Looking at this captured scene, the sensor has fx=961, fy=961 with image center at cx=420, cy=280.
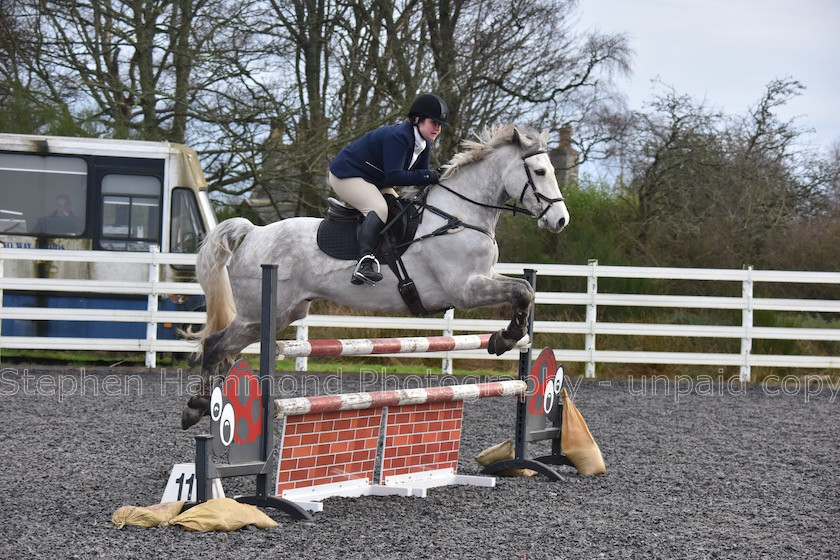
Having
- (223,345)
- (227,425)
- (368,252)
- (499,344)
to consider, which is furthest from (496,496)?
(223,345)

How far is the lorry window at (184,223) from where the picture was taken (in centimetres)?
1193

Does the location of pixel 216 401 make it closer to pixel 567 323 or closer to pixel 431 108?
pixel 431 108

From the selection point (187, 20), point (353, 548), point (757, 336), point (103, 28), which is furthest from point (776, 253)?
point (353, 548)

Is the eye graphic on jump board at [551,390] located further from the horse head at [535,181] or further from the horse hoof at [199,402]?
the horse hoof at [199,402]

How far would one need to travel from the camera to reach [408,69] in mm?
14383

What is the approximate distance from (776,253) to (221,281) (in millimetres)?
9568

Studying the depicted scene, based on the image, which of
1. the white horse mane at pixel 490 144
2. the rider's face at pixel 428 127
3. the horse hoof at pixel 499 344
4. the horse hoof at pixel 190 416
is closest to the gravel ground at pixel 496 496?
the horse hoof at pixel 190 416

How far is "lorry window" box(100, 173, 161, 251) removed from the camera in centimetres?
1191

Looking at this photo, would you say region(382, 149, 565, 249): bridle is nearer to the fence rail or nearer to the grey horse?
the grey horse

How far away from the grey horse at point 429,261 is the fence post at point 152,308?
17.7ft

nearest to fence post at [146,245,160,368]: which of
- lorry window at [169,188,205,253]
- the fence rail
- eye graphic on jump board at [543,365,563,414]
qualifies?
the fence rail

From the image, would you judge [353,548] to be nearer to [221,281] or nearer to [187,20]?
[221,281]

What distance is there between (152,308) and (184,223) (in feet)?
4.96

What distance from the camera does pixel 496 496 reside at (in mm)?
5008
